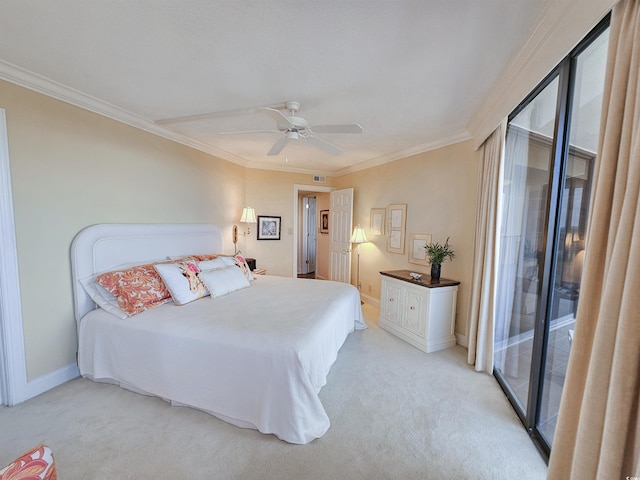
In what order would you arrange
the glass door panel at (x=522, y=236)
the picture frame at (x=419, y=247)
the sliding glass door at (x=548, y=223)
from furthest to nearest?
the picture frame at (x=419, y=247) < the glass door panel at (x=522, y=236) < the sliding glass door at (x=548, y=223)

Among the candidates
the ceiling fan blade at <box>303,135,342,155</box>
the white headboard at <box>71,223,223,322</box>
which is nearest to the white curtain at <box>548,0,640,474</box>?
the ceiling fan blade at <box>303,135,342,155</box>

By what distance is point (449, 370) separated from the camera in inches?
106

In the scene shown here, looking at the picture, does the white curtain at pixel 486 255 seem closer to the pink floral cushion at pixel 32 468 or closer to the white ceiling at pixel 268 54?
the white ceiling at pixel 268 54

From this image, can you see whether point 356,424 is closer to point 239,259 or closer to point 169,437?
point 169,437

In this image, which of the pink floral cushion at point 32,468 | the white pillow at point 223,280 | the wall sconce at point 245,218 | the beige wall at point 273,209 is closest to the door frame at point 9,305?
the white pillow at point 223,280

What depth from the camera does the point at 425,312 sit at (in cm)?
306

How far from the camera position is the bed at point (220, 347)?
1.77 meters

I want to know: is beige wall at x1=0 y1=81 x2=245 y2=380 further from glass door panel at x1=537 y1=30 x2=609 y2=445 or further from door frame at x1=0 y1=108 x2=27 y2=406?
glass door panel at x1=537 y1=30 x2=609 y2=445

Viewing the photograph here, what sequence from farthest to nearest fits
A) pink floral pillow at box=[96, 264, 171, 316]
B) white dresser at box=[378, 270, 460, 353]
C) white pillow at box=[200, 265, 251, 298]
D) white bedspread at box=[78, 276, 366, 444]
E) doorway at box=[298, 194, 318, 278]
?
1. doorway at box=[298, 194, 318, 278]
2. white dresser at box=[378, 270, 460, 353]
3. white pillow at box=[200, 265, 251, 298]
4. pink floral pillow at box=[96, 264, 171, 316]
5. white bedspread at box=[78, 276, 366, 444]

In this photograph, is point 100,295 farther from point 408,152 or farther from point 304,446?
point 408,152

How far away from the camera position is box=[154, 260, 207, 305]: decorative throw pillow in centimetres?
257

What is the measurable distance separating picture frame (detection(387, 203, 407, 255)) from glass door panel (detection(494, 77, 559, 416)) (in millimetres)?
1630

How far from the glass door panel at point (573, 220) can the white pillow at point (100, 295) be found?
3383mm

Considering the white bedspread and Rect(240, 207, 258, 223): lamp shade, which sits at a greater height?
Rect(240, 207, 258, 223): lamp shade
